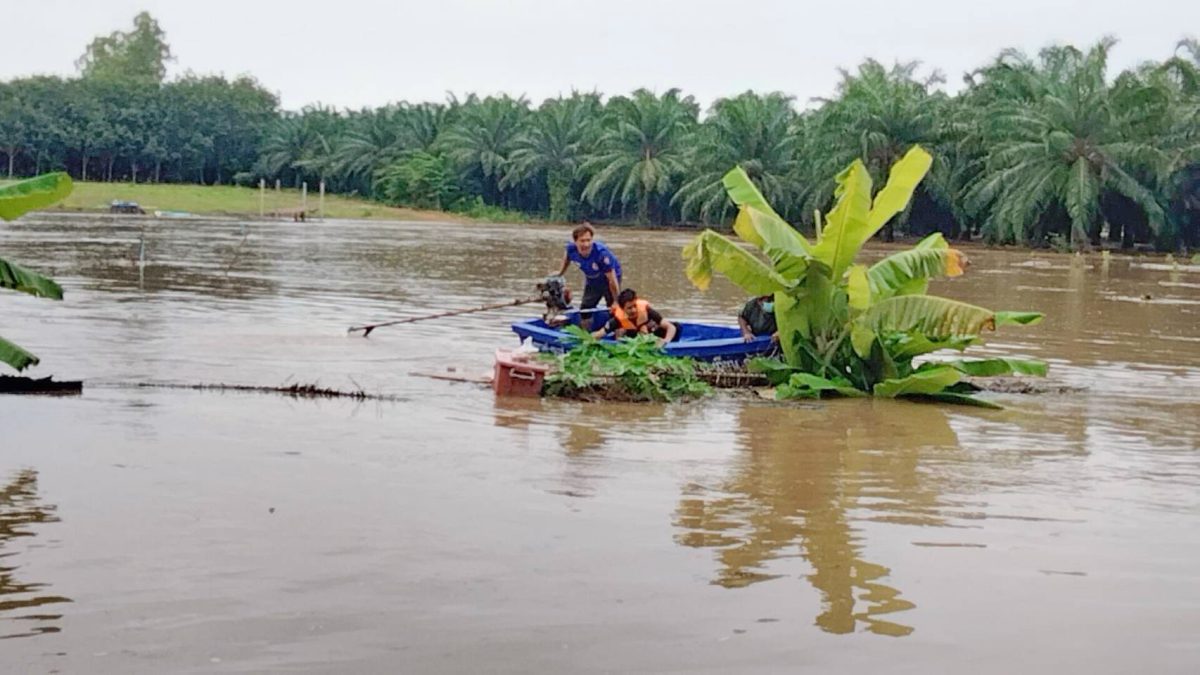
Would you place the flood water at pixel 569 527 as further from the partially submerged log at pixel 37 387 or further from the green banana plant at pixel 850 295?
the green banana plant at pixel 850 295

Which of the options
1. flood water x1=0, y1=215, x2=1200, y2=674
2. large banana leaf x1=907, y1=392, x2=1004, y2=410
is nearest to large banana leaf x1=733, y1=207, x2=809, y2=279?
flood water x1=0, y1=215, x2=1200, y2=674

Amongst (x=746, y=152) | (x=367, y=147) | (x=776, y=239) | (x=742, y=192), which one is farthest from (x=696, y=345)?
(x=367, y=147)

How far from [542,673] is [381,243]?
38838 mm

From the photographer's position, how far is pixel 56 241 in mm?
35531

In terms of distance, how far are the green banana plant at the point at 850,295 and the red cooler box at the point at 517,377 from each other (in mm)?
1694

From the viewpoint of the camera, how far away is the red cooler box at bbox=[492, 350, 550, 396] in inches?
461

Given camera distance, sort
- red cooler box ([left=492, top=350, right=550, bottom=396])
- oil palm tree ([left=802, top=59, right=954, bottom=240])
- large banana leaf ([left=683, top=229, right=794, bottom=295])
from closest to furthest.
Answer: red cooler box ([left=492, top=350, right=550, bottom=396]), large banana leaf ([left=683, top=229, right=794, bottom=295]), oil palm tree ([left=802, top=59, right=954, bottom=240])

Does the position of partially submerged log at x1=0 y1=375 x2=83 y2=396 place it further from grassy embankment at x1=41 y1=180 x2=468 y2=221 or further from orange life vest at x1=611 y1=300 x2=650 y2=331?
grassy embankment at x1=41 y1=180 x2=468 y2=221

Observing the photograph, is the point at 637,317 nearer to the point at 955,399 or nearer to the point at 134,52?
the point at 955,399

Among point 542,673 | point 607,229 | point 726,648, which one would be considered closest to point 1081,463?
point 726,648

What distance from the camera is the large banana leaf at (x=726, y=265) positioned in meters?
12.3

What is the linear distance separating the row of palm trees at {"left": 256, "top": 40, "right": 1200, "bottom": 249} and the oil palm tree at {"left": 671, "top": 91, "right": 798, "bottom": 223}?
9 centimetres

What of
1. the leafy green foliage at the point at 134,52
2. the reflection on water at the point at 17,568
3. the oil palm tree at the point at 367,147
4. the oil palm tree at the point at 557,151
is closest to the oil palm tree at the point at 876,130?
the oil palm tree at the point at 557,151

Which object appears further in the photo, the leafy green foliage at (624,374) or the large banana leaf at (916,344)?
the large banana leaf at (916,344)
